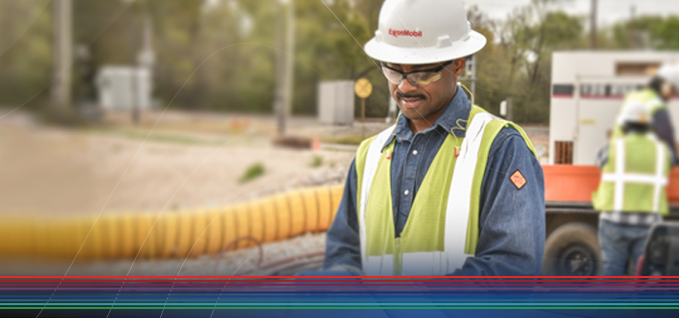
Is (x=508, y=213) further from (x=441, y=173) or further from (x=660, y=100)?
(x=660, y=100)

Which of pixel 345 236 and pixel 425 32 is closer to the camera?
pixel 425 32

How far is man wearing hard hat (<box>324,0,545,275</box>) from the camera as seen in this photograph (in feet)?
4.53

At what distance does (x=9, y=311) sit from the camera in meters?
1.71

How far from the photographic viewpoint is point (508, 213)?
1.37m

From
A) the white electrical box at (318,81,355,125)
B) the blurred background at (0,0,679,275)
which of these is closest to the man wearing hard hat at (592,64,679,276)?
the blurred background at (0,0,679,275)

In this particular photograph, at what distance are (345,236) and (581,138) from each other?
735mm

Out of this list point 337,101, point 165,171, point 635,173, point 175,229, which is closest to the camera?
point 635,173

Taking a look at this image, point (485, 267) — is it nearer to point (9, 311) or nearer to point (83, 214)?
point (83, 214)

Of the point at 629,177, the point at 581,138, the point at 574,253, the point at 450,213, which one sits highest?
the point at 581,138

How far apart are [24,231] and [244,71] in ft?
3.42

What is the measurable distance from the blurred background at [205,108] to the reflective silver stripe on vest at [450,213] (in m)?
0.07

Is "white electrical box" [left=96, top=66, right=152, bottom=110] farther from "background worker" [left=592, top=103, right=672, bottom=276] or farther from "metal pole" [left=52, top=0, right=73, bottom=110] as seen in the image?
"background worker" [left=592, top=103, right=672, bottom=276]

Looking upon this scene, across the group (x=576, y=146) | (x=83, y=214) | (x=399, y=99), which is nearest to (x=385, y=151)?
(x=399, y=99)

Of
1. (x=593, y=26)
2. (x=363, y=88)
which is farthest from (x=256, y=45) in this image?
(x=593, y=26)
